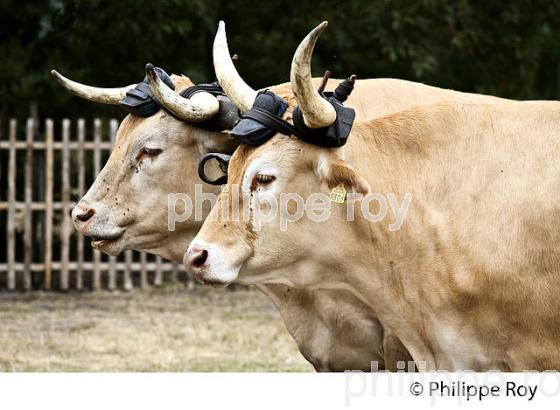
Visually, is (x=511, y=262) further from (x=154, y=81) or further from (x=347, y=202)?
(x=154, y=81)

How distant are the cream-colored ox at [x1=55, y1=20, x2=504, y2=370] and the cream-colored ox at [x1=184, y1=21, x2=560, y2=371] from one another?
84 centimetres

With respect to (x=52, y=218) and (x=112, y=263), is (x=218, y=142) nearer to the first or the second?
(x=112, y=263)

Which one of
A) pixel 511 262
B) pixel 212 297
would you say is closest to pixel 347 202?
pixel 511 262

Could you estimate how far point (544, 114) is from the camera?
17.9 feet

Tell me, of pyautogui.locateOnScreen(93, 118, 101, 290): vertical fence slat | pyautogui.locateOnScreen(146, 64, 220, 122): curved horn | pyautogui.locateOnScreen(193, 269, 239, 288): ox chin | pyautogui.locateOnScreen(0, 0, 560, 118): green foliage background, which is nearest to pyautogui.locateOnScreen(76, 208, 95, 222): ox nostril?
pyautogui.locateOnScreen(146, 64, 220, 122): curved horn

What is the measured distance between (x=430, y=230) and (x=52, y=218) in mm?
9416

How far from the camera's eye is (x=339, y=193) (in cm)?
534

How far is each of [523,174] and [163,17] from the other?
9477mm

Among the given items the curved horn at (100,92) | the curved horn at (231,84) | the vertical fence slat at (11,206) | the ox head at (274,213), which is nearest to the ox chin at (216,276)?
the ox head at (274,213)

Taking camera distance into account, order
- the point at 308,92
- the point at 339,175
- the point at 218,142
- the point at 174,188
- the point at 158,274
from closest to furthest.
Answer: the point at 308,92 → the point at 339,175 → the point at 218,142 → the point at 174,188 → the point at 158,274

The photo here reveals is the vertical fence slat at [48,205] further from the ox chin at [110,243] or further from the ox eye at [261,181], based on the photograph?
the ox eye at [261,181]

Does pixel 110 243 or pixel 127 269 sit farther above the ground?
pixel 110 243

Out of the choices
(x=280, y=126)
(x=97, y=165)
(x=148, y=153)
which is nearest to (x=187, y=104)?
(x=148, y=153)
